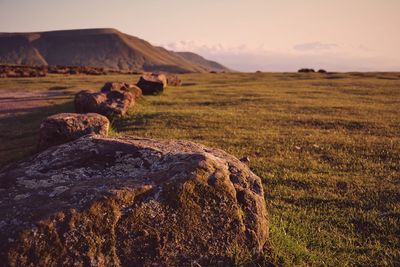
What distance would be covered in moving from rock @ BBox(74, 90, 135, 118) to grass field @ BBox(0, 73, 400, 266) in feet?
2.33

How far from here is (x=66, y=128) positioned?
12148 mm

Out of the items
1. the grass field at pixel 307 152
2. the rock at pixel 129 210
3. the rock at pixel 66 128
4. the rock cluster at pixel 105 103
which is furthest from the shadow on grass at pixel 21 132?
the rock at pixel 129 210

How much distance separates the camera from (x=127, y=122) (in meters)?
18.5

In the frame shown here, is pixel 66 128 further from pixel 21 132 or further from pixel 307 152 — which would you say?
pixel 307 152

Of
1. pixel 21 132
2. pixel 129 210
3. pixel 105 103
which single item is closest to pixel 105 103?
pixel 105 103

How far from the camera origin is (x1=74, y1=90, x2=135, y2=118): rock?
1941 cm

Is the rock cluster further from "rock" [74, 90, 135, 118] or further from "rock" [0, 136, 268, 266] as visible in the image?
"rock" [0, 136, 268, 266]

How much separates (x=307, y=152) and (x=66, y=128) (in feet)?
27.7

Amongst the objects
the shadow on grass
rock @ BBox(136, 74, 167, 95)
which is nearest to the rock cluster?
the shadow on grass

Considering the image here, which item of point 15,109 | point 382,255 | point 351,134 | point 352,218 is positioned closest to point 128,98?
point 15,109

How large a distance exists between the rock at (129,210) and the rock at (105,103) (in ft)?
44.3

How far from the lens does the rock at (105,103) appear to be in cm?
1941

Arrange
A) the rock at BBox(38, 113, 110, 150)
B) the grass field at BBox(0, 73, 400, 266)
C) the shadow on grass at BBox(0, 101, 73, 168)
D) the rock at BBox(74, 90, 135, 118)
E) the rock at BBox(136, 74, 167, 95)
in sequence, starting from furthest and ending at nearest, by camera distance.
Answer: the rock at BBox(136, 74, 167, 95) < the rock at BBox(74, 90, 135, 118) < the shadow on grass at BBox(0, 101, 73, 168) < the rock at BBox(38, 113, 110, 150) < the grass field at BBox(0, 73, 400, 266)

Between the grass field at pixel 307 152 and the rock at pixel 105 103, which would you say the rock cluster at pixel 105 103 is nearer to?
the rock at pixel 105 103
